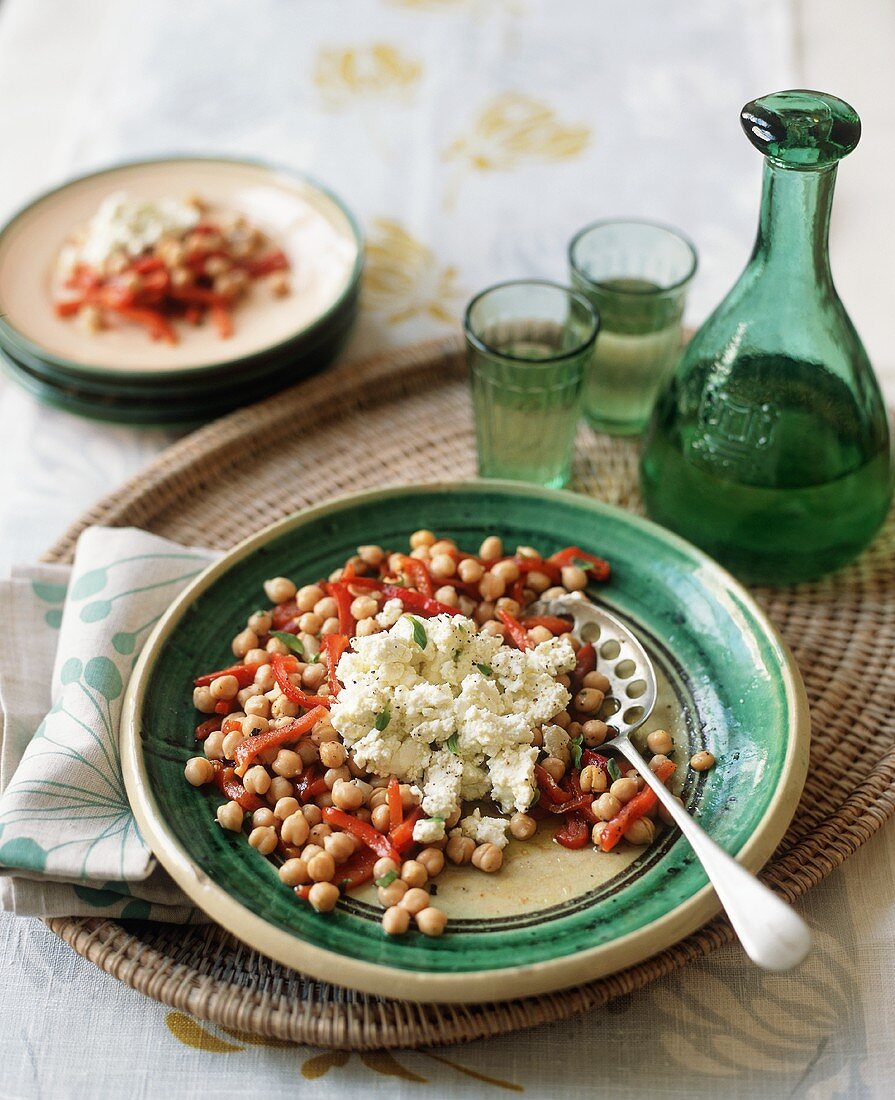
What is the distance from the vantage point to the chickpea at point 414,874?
4.54ft

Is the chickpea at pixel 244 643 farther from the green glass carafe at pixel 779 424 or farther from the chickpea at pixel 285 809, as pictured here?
the green glass carafe at pixel 779 424

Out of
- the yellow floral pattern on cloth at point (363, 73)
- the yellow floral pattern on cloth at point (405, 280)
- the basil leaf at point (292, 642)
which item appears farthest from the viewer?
the yellow floral pattern on cloth at point (363, 73)

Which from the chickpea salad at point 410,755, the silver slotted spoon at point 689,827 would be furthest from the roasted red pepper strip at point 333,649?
the silver slotted spoon at point 689,827

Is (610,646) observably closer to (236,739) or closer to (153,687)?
(236,739)

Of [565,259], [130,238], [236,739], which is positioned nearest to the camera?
[236,739]

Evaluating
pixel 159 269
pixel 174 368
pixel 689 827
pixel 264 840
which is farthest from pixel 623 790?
pixel 159 269

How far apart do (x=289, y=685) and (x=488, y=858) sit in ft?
1.22

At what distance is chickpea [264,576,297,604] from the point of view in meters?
1.75

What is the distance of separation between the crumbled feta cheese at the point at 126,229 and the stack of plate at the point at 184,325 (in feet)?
0.22

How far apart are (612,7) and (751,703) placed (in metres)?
2.56

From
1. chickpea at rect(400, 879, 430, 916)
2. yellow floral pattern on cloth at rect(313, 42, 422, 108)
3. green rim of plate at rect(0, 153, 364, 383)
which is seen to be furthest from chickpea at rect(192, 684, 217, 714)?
yellow floral pattern on cloth at rect(313, 42, 422, 108)

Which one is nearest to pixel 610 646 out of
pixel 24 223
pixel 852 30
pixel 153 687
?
pixel 153 687

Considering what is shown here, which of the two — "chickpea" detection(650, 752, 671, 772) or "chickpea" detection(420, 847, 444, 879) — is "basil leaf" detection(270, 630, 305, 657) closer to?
"chickpea" detection(420, 847, 444, 879)

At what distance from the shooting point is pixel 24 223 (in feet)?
8.07
